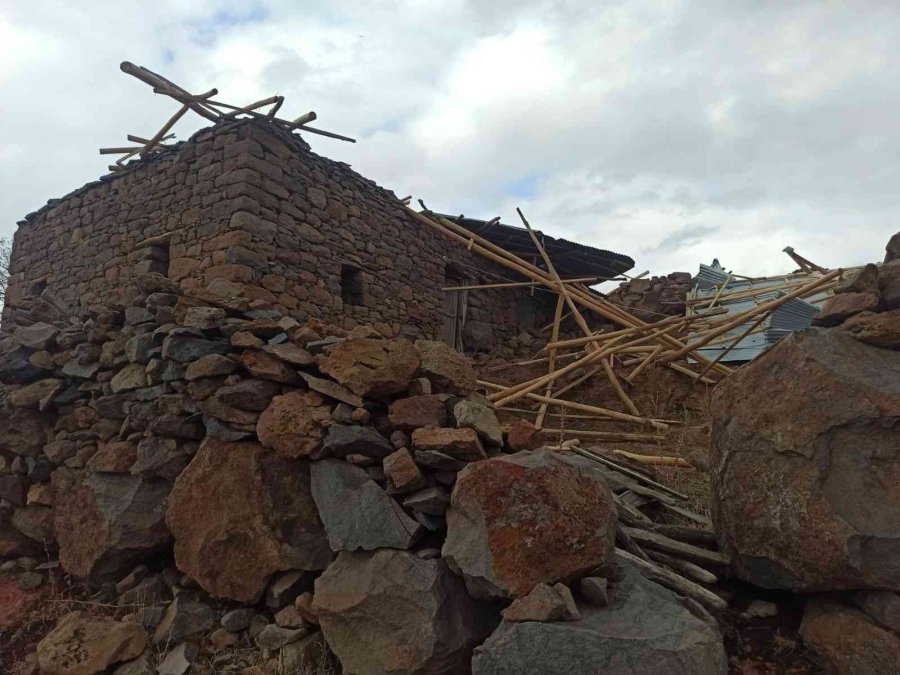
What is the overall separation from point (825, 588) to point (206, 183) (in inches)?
264

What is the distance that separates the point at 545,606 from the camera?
A: 2043 mm

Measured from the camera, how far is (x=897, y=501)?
2.15 meters

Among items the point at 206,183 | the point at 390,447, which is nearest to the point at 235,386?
the point at 390,447

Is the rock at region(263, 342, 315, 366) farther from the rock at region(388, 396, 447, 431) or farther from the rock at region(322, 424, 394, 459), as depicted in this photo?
the rock at region(388, 396, 447, 431)

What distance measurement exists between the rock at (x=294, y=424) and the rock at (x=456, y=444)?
64cm

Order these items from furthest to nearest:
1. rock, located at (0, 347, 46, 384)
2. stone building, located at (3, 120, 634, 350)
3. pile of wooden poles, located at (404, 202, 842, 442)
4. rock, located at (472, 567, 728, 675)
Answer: pile of wooden poles, located at (404, 202, 842, 442) < stone building, located at (3, 120, 634, 350) < rock, located at (0, 347, 46, 384) < rock, located at (472, 567, 728, 675)

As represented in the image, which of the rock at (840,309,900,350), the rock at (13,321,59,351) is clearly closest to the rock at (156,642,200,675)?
the rock at (13,321,59,351)

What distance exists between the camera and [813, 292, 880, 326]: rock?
2695 mm

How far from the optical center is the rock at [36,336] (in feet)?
14.4

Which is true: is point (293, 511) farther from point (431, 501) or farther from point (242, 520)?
point (431, 501)

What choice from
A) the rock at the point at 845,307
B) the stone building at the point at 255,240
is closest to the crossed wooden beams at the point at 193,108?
the stone building at the point at 255,240

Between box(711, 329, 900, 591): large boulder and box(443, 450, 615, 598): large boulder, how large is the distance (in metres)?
0.65

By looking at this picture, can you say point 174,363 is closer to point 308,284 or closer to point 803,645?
point 308,284

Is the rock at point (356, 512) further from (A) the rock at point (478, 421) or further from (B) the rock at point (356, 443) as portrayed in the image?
(A) the rock at point (478, 421)
